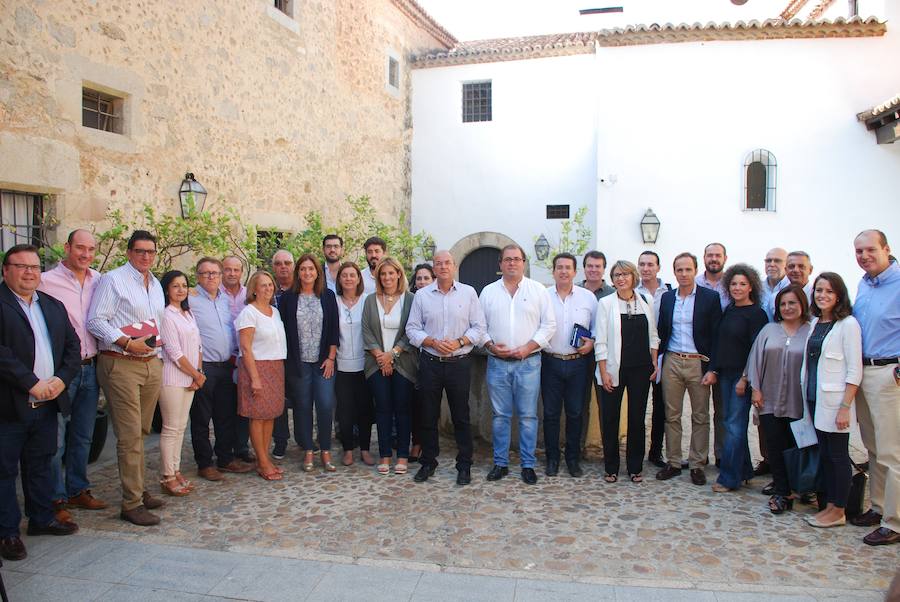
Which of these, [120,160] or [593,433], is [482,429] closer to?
[593,433]

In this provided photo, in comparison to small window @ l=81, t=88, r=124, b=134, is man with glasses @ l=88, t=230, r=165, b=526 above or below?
below

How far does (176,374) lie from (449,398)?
6.66 ft

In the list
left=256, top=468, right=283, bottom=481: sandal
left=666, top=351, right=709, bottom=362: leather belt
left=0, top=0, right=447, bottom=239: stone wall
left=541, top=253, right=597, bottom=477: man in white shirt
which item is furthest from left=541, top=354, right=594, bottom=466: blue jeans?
left=0, top=0, right=447, bottom=239: stone wall

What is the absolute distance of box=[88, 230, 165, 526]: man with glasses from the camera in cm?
422

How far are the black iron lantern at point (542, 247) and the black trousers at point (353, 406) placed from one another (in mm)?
9102

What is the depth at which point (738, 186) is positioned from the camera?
11703mm

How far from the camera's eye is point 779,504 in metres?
4.40

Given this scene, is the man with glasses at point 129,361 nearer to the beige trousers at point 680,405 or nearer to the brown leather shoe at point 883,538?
the beige trousers at point 680,405

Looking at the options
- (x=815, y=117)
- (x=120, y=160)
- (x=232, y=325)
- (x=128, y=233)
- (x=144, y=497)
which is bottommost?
(x=144, y=497)

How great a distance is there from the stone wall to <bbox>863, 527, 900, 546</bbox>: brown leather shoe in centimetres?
734

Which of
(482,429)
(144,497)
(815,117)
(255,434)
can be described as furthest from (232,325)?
(815,117)

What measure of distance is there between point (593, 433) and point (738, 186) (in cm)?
781

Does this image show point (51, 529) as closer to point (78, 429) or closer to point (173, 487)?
point (78, 429)

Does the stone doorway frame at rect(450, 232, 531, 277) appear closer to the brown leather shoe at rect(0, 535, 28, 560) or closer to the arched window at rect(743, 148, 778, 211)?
the arched window at rect(743, 148, 778, 211)
